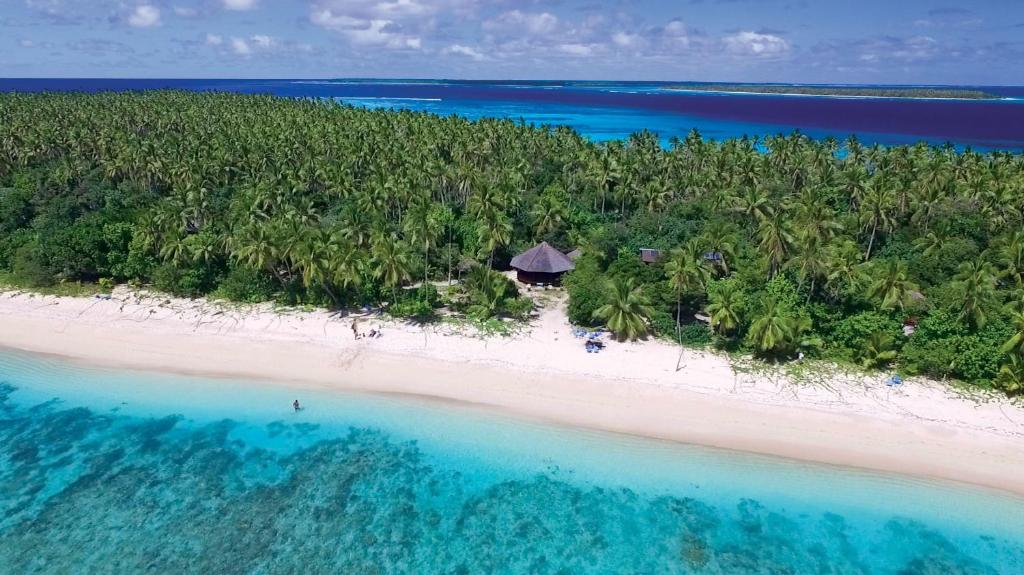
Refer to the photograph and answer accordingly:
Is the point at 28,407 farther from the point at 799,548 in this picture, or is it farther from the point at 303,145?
the point at 303,145

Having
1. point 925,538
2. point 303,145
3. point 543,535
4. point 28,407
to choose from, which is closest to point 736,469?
point 925,538

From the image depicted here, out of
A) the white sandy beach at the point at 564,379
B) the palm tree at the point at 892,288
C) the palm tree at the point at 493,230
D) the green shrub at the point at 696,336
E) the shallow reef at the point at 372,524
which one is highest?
the palm tree at the point at 493,230

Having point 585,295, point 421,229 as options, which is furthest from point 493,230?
point 585,295

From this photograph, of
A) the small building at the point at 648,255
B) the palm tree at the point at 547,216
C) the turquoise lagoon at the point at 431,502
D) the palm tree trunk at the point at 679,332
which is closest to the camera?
the turquoise lagoon at the point at 431,502

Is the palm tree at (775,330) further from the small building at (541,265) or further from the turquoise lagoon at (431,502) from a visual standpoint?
the small building at (541,265)

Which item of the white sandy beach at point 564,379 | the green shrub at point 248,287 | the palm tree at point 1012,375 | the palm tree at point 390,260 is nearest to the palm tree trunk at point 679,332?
the white sandy beach at point 564,379

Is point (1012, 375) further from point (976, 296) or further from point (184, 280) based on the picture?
point (184, 280)

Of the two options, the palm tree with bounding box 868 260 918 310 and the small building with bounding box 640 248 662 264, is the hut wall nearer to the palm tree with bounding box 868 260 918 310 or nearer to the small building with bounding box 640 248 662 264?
the small building with bounding box 640 248 662 264
